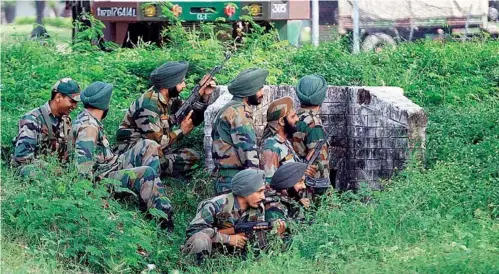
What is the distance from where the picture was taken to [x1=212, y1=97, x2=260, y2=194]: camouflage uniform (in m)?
10.3

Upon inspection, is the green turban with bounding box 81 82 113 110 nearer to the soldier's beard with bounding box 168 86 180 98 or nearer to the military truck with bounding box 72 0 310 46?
the soldier's beard with bounding box 168 86 180 98

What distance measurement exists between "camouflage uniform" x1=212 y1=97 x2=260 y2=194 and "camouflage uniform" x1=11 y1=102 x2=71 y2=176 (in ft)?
4.43

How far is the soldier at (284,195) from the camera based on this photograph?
386 inches

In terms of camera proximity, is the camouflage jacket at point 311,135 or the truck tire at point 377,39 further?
the truck tire at point 377,39

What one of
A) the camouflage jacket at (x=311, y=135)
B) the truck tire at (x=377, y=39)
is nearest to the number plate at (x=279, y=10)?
the truck tire at (x=377, y=39)

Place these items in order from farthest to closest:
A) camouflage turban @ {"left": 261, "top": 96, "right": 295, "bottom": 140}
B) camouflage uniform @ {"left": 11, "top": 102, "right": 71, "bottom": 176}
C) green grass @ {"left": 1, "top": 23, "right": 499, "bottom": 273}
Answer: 1. camouflage uniform @ {"left": 11, "top": 102, "right": 71, "bottom": 176}
2. camouflage turban @ {"left": 261, "top": 96, "right": 295, "bottom": 140}
3. green grass @ {"left": 1, "top": 23, "right": 499, "bottom": 273}

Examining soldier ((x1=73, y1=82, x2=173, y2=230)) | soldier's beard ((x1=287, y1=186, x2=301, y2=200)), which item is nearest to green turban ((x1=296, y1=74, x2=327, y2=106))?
soldier's beard ((x1=287, y1=186, x2=301, y2=200))

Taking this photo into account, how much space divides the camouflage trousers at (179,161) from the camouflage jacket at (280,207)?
1.70 metres

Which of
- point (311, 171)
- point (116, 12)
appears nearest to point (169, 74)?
point (311, 171)

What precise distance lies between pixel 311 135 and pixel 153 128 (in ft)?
5.06

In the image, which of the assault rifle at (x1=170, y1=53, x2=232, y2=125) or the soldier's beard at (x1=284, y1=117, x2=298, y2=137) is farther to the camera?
the assault rifle at (x1=170, y1=53, x2=232, y2=125)

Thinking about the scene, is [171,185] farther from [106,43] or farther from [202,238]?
[106,43]

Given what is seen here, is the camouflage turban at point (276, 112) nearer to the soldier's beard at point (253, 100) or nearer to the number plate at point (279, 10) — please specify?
the soldier's beard at point (253, 100)

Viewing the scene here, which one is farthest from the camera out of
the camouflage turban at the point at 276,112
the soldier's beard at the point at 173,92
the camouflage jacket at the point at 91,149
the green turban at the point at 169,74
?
the soldier's beard at the point at 173,92
